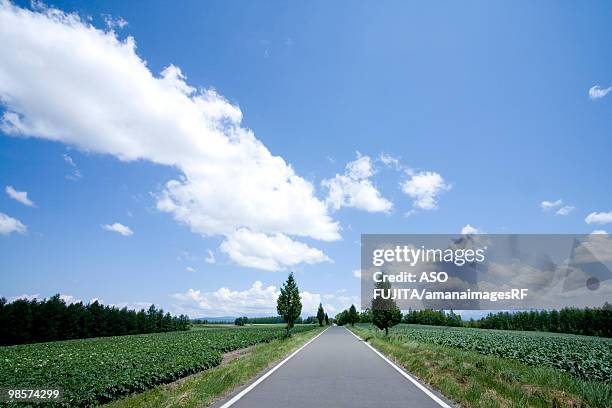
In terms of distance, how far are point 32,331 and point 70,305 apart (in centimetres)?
923

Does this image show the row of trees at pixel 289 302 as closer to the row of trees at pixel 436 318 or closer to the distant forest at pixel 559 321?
the distant forest at pixel 559 321

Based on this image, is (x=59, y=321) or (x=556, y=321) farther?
(x=556, y=321)

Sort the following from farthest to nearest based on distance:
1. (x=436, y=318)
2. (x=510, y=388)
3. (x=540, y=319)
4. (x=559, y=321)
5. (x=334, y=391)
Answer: (x=436, y=318) < (x=540, y=319) < (x=559, y=321) < (x=334, y=391) < (x=510, y=388)

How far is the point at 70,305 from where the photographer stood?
57062 mm

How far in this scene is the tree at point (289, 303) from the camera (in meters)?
55.0

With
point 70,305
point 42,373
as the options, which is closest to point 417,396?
point 42,373

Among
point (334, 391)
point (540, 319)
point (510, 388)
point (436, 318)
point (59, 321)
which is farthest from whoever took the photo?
point (436, 318)

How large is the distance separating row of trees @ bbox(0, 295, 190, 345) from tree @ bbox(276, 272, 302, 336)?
1157 inches

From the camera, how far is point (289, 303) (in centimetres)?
5538

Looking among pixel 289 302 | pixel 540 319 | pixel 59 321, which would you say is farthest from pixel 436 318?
pixel 59 321

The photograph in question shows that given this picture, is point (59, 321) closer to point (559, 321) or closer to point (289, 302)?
point (289, 302)

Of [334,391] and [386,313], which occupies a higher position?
[386,313]

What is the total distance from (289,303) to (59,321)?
102 ft

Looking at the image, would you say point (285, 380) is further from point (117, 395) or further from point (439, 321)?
point (439, 321)
